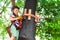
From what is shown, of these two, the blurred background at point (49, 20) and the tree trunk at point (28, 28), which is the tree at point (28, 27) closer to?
the tree trunk at point (28, 28)

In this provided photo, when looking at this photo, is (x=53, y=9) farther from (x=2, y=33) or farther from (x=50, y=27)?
(x=2, y=33)

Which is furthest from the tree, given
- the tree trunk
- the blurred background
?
the blurred background

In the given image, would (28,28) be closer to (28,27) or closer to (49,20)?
(28,27)

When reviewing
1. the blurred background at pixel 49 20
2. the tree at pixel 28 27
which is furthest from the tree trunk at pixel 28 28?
the blurred background at pixel 49 20

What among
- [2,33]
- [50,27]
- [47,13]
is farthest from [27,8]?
[2,33]

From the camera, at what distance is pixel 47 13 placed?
2625mm

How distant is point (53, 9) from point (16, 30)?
691mm

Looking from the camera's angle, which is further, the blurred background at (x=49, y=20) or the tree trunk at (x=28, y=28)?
the blurred background at (x=49, y=20)

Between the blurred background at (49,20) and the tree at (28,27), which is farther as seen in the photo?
the blurred background at (49,20)

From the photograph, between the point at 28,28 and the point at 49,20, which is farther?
the point at 49,20

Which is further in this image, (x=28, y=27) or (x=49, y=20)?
(x=49, y=20)

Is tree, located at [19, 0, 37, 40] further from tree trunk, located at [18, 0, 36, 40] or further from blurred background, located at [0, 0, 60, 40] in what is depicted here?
blurred background, located at [0, 0, 60, 40]

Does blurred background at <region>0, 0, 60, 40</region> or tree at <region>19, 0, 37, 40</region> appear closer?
tree at <region>19, 0, 37, 40</region>

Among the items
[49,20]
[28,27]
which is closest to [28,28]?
[28,27]
